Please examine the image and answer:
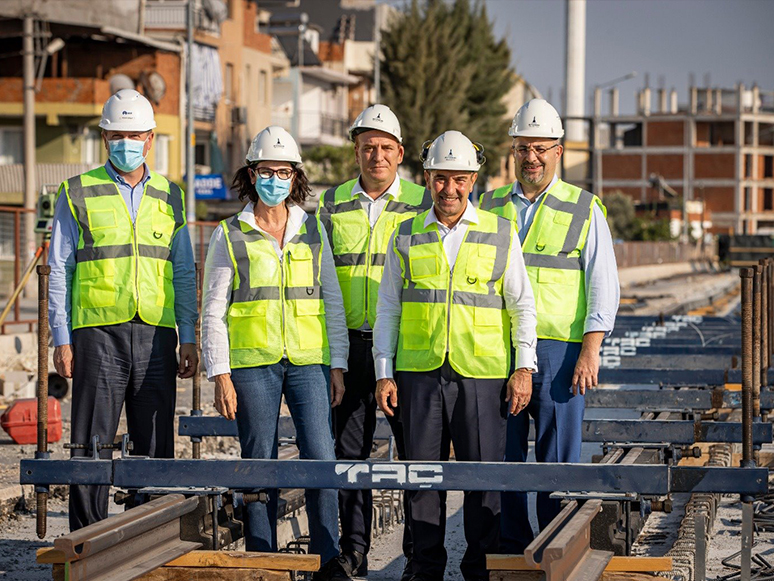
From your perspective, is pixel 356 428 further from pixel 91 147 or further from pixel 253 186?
pixel 91 147

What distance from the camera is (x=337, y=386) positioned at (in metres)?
7.43

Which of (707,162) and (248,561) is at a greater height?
(707,162)

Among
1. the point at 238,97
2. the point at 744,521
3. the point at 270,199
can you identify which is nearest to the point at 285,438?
the point at 270,199

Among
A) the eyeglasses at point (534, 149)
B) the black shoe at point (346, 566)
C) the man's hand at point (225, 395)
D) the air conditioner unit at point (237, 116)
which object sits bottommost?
the black shoe at point (346, 566)

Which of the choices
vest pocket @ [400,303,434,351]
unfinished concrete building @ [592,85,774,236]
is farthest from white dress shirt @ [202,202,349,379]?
unfinished concrete building @ [592,85,774,236]

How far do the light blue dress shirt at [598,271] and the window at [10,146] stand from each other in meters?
48.7

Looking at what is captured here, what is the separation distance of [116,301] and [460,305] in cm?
183

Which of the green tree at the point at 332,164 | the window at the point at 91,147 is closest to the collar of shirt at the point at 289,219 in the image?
the window at the point at 91,147

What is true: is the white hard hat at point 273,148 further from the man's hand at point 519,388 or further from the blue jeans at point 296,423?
the man's hand at point 519,388

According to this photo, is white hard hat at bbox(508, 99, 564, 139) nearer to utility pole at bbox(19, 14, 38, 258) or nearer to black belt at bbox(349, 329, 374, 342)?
black belt at bbox(349, 329, 374, 342)

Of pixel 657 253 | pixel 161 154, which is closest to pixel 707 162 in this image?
pixel 657 253

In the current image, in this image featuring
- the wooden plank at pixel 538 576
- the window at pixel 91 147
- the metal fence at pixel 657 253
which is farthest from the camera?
the metal fence at pixel 657 253

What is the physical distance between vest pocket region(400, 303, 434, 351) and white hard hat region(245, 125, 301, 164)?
0.98 m

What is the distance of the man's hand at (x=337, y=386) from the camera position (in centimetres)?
742
